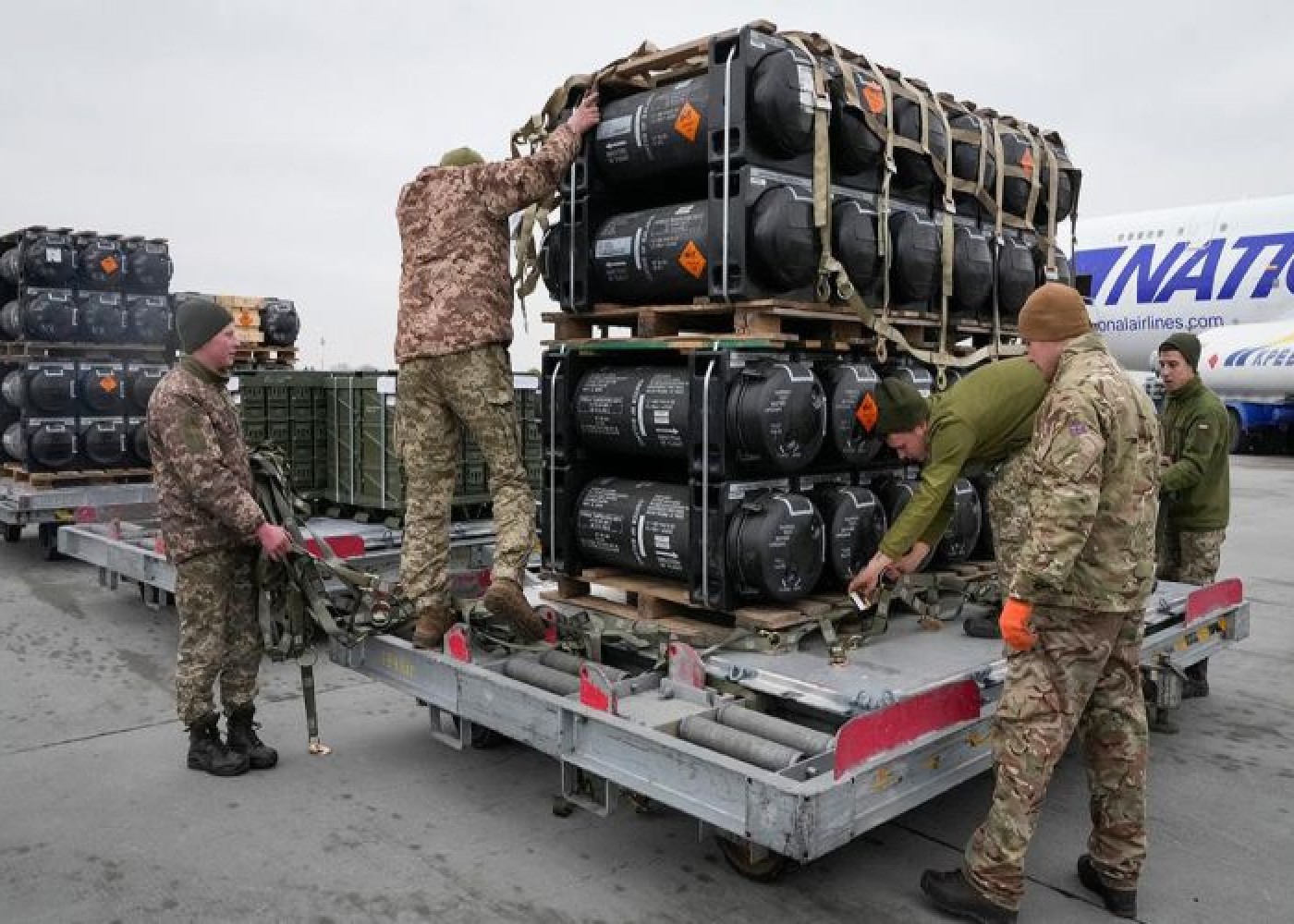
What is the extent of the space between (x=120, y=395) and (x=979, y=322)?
28.2 ft

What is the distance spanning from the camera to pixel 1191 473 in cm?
601

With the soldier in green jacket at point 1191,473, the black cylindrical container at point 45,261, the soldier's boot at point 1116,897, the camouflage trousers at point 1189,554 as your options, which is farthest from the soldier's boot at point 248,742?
the black cylindrical container at point 45,261

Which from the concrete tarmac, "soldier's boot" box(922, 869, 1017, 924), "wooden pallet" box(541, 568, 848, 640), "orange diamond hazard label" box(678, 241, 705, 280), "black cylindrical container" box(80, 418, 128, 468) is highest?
"orange diamond hazard label" box(678, 241, 705, 280)

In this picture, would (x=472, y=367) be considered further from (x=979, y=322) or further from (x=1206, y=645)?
(x=1206, y=645)

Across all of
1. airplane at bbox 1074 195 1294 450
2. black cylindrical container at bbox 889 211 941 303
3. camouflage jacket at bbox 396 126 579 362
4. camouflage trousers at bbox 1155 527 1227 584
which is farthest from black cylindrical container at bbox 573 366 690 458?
airplane at bbox 1074 195 1294 450

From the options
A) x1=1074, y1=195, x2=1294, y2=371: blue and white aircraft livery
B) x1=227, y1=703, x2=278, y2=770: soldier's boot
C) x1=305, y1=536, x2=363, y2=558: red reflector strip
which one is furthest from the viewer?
x1=1074, y1=195, x2=1294, y2=371: blue and white aircraft livery

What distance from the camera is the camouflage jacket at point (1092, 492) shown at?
11.1 feet

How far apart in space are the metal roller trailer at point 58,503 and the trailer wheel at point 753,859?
24.6 feet

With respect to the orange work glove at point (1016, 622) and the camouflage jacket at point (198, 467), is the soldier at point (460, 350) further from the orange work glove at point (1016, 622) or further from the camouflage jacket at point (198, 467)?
the orange work glove at point (1016, 622)

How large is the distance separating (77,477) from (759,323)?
27.9ft

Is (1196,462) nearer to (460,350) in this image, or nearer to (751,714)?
(751,714)

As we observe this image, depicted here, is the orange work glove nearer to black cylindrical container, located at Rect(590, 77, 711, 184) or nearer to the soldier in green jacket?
black cylindrical container, located at Rect(590, 77, 711, 184)

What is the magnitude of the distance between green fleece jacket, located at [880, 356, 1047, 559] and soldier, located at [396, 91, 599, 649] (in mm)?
1810

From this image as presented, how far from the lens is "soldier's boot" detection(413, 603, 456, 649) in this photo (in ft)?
16.2
